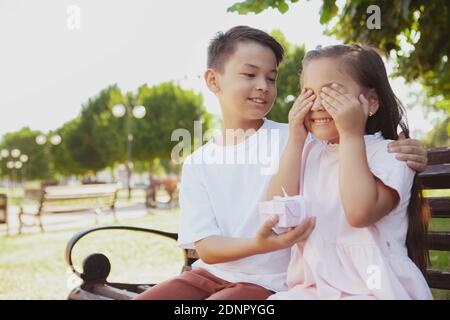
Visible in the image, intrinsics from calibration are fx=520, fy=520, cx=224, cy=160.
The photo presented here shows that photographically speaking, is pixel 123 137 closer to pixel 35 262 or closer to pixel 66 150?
pixel 66 150

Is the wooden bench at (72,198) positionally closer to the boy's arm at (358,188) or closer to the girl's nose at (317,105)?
the girl's nose at (317,105)

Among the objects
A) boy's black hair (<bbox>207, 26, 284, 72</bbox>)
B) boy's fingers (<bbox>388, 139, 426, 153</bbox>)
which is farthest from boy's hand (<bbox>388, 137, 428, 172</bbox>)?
boy's black hair (<bbox>207, 26, 284, 72</bbox>)

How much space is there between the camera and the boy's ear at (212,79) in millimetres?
2027

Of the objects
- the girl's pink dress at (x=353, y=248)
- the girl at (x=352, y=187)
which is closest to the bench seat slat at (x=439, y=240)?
the girl at (x=352, y=187)

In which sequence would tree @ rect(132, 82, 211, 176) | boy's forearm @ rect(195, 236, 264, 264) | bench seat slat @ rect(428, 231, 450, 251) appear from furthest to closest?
tree @ rect(132, 82, 211, 176)
bench seat slat @ rect(428, 231, 450, 251)
boy's forearm @ rect(195, 236, 264, 264)

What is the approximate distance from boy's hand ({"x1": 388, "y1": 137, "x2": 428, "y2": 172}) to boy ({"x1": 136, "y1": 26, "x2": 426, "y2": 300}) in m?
0.48

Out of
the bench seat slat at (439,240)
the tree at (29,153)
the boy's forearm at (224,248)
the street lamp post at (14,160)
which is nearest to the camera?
the boy's forearm at (224,248)

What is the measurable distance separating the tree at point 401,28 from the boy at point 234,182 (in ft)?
7.02

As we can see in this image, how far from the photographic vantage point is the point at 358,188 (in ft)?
4.39

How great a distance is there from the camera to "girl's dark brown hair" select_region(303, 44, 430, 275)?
149cm

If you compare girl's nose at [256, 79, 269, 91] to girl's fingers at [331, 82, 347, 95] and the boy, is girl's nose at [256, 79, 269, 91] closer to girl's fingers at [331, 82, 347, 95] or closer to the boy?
the boy

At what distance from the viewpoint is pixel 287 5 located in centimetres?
412

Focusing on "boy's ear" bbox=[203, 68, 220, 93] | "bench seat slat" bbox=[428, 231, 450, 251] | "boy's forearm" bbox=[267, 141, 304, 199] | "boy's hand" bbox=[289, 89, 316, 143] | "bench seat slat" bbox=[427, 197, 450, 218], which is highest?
"boy's ear" bbox=[203, 68, 220, 93]
